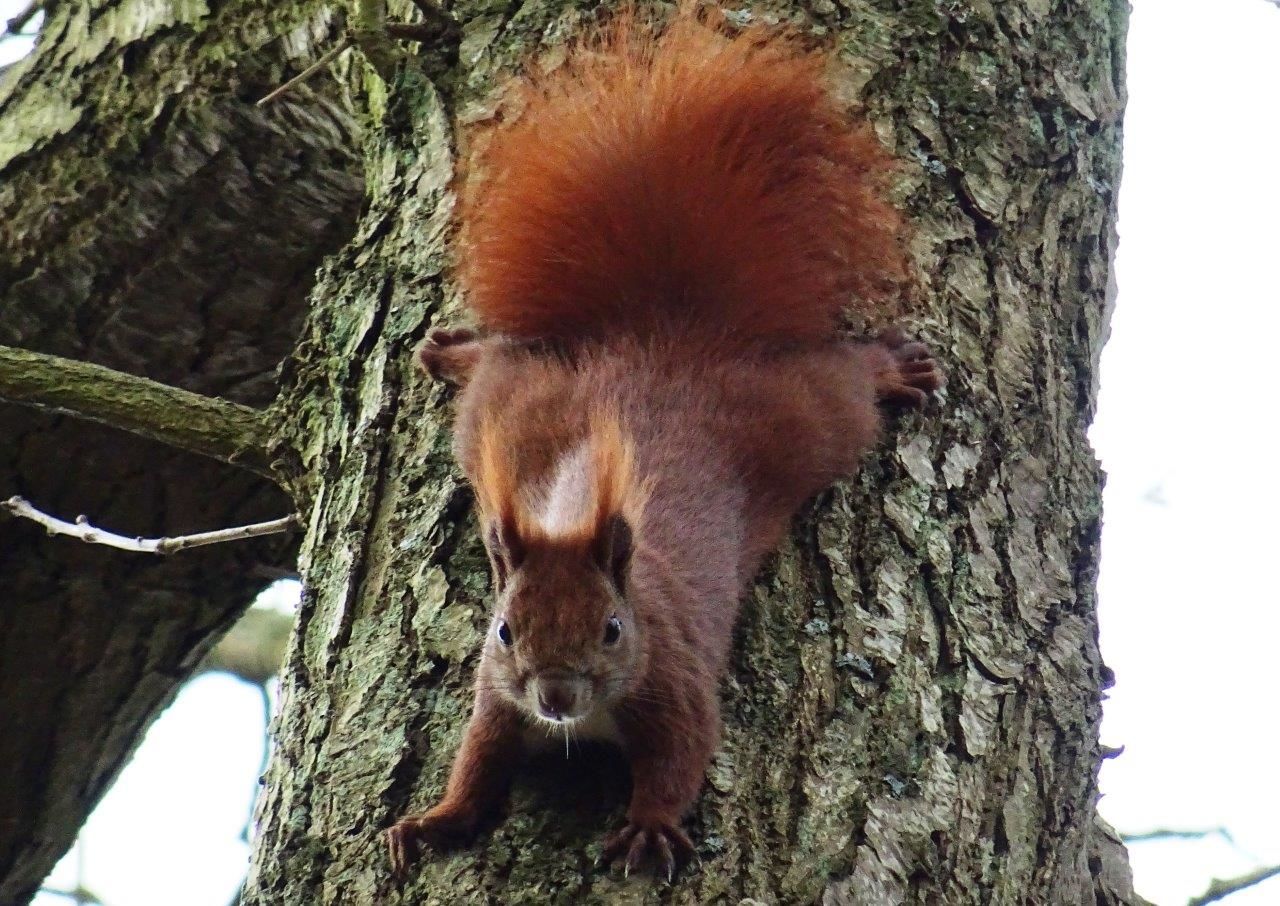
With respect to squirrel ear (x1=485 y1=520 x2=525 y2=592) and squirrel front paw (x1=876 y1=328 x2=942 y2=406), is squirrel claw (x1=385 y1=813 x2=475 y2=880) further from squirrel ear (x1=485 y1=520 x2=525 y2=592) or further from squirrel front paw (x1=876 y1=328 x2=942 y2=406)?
squirrel front paw (x1=876 y1=328 x2=942 y2=406)

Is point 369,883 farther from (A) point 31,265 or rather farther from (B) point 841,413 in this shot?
(A) point 31,265

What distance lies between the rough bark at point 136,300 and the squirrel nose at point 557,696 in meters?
1.77

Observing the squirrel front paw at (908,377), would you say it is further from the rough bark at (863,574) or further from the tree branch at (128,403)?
the tree branch at (128,403)

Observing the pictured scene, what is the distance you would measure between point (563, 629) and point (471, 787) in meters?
0.27

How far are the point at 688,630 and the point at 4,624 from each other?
2018mm

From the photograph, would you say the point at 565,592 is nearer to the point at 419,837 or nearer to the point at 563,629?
the point at 563,629

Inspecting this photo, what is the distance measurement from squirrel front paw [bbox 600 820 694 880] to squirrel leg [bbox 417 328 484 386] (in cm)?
84

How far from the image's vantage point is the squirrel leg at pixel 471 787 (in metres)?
1.65

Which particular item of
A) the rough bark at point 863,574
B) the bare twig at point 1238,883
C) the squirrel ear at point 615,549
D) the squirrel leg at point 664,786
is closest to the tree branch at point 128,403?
the rough bark at point 863,574

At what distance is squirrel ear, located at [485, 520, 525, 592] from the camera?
6.16 ft

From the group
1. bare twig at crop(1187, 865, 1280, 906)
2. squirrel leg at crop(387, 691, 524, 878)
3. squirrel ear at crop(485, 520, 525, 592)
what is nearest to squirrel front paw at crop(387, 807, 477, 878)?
squirrel leg at crop(387, 691, 524, 878)

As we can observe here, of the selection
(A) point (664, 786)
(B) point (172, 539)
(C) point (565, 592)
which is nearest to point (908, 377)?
(C) point (565, 592)

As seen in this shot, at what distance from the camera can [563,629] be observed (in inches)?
75.1

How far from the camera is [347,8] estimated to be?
3.04 metres
